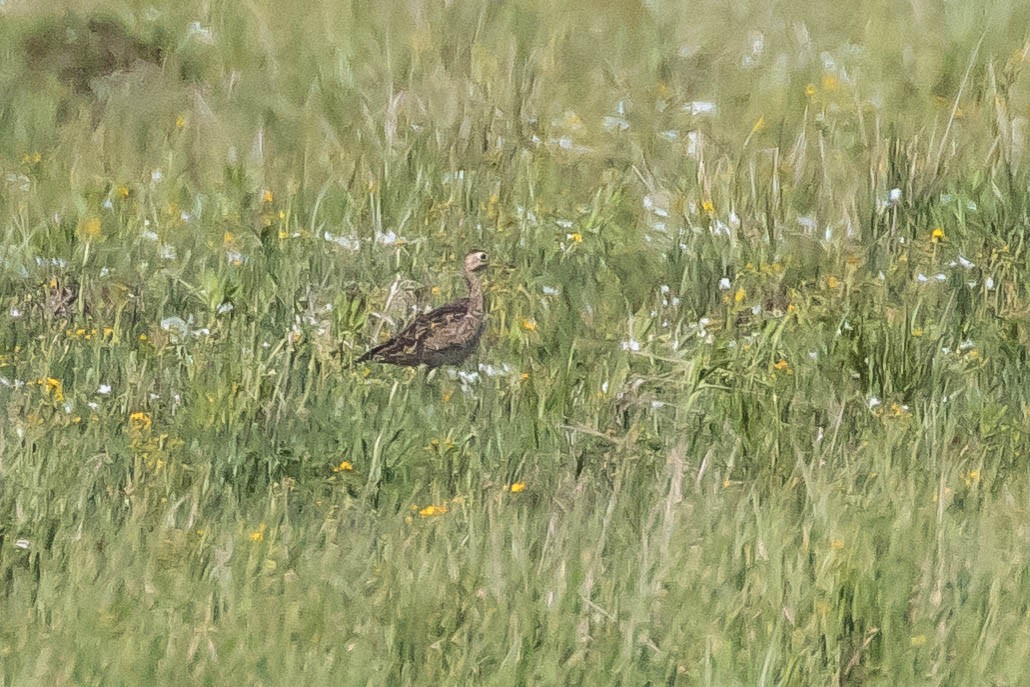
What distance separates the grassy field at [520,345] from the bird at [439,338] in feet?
0.27

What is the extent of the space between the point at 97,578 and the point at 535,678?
111 centimetres

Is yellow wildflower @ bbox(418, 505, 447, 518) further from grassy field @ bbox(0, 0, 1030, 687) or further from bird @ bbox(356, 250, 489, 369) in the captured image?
bird @ bbox(356, 250, 489, 369)

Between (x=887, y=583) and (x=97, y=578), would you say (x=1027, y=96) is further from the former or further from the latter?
(x=97, y=578)

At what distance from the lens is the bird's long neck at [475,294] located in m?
5.62

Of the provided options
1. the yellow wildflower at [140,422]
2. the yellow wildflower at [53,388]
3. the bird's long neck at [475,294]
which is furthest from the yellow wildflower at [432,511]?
the bird's long neck at [475,294]

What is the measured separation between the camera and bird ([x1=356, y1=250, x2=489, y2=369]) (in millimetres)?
5289

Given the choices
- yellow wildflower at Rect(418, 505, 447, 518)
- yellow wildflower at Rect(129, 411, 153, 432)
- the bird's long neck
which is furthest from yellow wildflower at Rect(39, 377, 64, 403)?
the bird's long neck

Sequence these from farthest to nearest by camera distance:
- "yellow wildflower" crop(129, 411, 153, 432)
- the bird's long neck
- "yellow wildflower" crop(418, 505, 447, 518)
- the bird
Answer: the bird's long neck
the bird
"yellow wildflower" crop(129, 411, 153, 432)
"yellow wildflower" crop(418, 505, 447, 518)

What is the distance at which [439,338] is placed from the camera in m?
5.36

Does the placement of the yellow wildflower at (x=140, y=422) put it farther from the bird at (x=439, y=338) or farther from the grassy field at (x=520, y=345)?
the bird at (x=439, y=338)

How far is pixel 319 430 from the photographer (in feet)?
15.7

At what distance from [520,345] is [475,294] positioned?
39 centimetres

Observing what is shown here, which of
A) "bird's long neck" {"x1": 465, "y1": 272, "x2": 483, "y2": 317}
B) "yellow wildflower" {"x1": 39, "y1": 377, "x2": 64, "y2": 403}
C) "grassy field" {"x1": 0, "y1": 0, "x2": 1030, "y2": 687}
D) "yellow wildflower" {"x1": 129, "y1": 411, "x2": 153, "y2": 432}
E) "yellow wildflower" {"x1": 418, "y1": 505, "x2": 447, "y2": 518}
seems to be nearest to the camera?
"grassy field" {"x1": 0, "y1": 0, "x2": 1030, "y2": 687}

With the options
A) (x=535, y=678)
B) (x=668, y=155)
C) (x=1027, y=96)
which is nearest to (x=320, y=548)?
(x=535, y=678)
